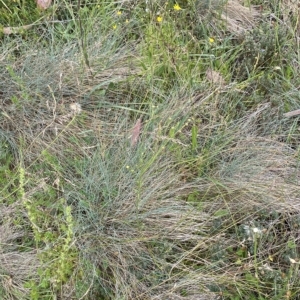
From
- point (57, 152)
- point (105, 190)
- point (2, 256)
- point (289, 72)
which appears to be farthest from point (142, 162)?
point (289, 72)

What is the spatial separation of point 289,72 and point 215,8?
0.59m

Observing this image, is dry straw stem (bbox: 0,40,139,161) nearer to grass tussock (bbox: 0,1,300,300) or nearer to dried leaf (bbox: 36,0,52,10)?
grass tussock (bbox: 0,1,300,300)

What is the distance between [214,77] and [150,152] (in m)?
0.59

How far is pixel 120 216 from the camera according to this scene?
1.95 meters

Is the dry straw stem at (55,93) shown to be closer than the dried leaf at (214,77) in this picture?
Yes

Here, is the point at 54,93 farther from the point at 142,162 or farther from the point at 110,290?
the point at 110,290

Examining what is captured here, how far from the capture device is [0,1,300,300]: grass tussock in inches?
71.7

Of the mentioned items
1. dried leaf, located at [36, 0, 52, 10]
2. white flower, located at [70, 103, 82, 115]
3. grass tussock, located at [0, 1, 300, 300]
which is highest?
dried leaf, located at [36, 0, 52, 10]

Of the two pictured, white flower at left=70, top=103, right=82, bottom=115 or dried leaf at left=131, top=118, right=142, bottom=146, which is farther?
dried leaf at left=131, top=118, right=142, bottom=146

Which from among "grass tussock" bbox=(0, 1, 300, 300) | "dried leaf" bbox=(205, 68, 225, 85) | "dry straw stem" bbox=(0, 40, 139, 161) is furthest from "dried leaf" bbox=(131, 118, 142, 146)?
"dried leaf" bbox=(205, 68, 225, 85)

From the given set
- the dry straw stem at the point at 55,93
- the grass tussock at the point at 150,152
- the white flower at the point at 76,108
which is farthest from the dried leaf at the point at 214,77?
the white flower at the point at 76,108

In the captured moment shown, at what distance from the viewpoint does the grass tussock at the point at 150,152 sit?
5.98 feet

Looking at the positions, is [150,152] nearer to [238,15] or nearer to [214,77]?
[214,77]

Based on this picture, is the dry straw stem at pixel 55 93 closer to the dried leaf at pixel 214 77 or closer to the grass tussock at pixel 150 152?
the grass tussock at pixel 150 152
